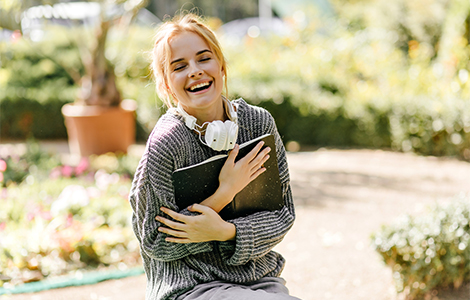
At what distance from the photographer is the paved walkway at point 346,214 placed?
11.3ft

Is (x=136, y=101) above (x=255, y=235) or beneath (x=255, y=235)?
beneath

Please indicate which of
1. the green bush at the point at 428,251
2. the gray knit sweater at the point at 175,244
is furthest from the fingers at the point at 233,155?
the green bush at the point at 428,251

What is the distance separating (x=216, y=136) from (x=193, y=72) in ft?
0.84

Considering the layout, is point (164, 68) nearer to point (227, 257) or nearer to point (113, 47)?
point (227, 257)

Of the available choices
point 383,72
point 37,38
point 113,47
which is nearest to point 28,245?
point 383,72

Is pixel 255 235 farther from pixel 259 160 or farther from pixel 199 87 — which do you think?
pixel 199 87

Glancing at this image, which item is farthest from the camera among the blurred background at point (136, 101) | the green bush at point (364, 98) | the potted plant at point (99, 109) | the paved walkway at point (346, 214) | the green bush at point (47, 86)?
the green bush at point (47, 86)

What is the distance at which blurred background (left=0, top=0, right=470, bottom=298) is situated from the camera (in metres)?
4.00

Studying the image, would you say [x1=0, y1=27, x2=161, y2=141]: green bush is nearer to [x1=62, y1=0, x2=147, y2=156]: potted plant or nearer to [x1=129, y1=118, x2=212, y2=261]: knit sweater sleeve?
[x1=62, y1=0, x2=147, y2=156]: potted plant

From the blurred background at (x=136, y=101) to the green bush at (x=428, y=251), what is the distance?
3cm

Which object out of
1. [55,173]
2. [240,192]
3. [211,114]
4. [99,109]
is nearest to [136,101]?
[99,109]

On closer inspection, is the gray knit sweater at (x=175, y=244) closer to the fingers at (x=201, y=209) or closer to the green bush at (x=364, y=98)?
the fingers at (x=201, y=209)

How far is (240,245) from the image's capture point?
5.64ft

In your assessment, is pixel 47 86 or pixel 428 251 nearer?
pixel 428 251
